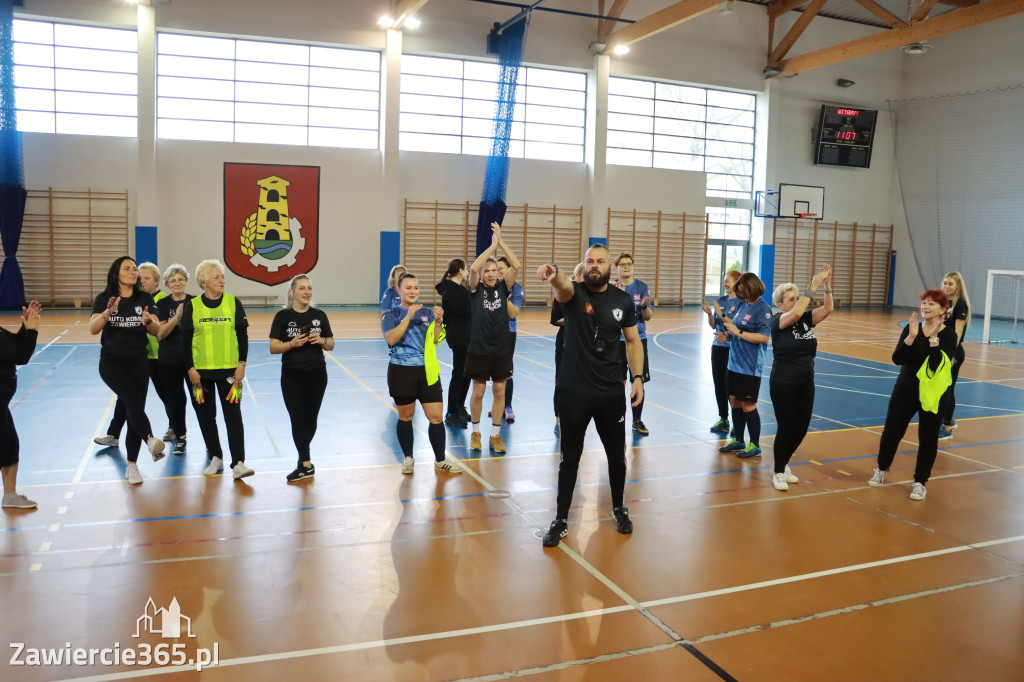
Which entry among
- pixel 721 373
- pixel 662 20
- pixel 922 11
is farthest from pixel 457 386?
pixel 922 11

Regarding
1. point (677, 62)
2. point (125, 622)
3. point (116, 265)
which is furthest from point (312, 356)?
point (677, 62)

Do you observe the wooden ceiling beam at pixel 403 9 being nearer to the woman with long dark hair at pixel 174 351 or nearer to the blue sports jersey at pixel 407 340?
the woman with long dark hair at pixel 174 351

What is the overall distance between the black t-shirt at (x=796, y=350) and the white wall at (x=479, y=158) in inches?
A: 641

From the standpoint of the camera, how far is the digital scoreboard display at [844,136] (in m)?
25.4

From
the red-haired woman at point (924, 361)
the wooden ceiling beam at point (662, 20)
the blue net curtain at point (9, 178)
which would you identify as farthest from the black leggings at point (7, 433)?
the wooden ceiling beam at point (662, 20)

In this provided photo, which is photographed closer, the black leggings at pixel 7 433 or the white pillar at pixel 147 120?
the black leggings at pixel 7 433

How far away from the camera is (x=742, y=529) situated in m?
5.26

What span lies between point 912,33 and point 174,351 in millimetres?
19815

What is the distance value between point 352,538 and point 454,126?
18.4 metres

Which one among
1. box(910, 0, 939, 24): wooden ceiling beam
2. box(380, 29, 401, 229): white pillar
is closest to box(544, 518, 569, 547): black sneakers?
box(380, 29, 401, 229): white pillar

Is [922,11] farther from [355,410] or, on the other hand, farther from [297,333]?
[297,333]

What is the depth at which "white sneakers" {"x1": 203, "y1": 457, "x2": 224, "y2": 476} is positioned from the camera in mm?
6161

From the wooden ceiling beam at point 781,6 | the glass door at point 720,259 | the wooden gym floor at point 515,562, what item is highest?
the wooden ceiling beam at point 781,6

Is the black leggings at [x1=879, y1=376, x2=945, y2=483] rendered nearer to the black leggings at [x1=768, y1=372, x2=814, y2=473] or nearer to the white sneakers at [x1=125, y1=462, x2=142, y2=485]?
the black leggings at [x1=768, y1=372, x2=814, y2=473]
